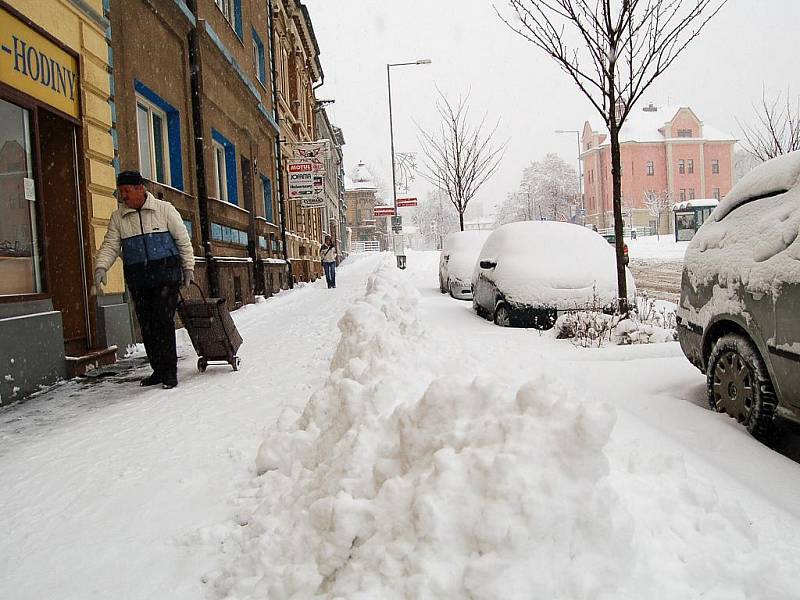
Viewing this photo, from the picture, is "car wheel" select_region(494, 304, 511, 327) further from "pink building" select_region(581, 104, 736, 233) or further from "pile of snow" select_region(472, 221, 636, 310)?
"pink building" select_region(581, 104, 736, 233)

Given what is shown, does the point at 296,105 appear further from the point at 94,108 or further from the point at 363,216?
the point at 363,216

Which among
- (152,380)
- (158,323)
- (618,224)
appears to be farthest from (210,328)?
(618,224)

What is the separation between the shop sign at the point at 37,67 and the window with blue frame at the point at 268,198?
11215 mm

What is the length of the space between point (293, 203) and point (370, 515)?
20528 mm

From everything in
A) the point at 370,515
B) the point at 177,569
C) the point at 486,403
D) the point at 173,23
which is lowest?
the point at 177,569

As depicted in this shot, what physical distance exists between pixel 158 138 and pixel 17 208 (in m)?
4.49

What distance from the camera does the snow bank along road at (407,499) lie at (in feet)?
6.10

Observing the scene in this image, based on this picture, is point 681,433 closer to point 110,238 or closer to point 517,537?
point 517,537

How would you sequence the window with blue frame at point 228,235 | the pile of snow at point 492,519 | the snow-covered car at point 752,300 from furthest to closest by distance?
the window with blue frame at point 228,235 → the snow-covered car at point 752,300 → the pile of snow at point 492,519

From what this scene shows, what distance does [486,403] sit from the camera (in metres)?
Result: 2.31

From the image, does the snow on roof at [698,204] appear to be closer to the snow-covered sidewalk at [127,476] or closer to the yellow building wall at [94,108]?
the yellow building wall at [94,108]

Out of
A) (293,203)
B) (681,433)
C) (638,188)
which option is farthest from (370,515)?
(638,188)

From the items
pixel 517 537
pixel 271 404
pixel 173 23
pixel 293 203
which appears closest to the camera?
pixel 517 537

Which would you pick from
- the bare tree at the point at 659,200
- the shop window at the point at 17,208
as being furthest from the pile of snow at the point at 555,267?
the bare tree at the point at 659,200
